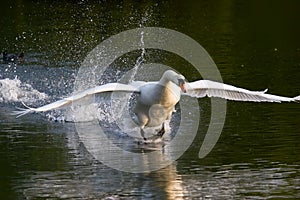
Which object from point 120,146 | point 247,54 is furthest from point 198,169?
point 247,54

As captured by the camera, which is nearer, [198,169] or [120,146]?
[198,169]

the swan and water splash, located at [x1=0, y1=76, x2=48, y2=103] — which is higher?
water splash, located at [x1=0, y1=76, x2=48, y2=103]

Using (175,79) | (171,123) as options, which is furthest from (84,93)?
(171,123)

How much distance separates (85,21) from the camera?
105ft

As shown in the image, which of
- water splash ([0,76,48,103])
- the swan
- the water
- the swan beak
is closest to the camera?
the water

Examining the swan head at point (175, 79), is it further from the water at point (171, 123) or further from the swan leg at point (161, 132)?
the swan leg at point (161, 132)

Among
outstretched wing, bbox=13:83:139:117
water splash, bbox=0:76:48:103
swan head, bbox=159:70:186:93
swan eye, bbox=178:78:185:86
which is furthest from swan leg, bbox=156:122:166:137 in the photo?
water splash, bbox=0:76:48:103

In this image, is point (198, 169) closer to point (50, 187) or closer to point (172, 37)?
point (50, 187)

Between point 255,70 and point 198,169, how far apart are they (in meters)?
9.67

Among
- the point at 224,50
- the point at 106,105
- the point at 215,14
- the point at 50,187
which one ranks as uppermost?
the point at 215,14

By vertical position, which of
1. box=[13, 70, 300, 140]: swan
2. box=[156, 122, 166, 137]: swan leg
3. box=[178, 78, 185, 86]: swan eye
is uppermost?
box=[178, 78, 185, 86]: swan eye

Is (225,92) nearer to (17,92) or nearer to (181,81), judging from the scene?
(181,81)

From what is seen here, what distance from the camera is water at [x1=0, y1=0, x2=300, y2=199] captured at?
35.7 feet

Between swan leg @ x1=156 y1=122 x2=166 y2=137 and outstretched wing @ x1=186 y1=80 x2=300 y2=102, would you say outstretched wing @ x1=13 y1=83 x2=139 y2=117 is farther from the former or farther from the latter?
outstretched wing @ x1=186 y1=80 x2=300 y2=102
